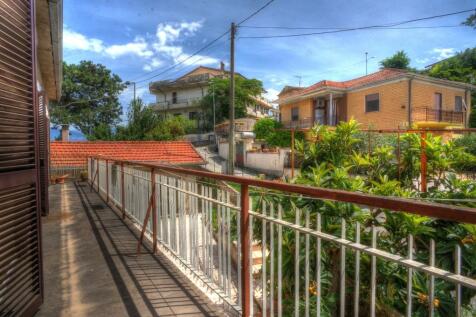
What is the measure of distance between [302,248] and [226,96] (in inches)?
1326

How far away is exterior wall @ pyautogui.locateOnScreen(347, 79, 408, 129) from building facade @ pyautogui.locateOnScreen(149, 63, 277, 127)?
18722 mm

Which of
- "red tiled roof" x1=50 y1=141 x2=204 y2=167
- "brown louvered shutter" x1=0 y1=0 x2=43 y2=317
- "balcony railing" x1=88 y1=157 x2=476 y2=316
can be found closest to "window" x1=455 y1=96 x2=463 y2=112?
"red tiled roof" x1=50 y1=141 x2=204 y2=167

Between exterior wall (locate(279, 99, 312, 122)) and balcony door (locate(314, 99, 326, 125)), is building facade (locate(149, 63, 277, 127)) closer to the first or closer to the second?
exterior wall (locate(279, 99, 312, 122))

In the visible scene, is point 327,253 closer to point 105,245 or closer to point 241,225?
point 241,225

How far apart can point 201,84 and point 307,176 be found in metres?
38.7

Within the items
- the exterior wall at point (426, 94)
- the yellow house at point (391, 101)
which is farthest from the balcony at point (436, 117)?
the exterior wall at point (426, 94)

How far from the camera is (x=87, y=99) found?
35.2 m

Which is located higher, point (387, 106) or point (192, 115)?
point (192, 115)

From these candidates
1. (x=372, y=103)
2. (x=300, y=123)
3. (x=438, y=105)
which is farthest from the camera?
(x=300, y=123)

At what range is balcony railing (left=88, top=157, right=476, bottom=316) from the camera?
139 cm

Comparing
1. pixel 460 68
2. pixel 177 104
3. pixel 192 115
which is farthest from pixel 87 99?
pixel 460 68

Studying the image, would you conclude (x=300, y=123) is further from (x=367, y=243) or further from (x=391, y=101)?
(x=367, y=243)

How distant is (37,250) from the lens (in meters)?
2.40

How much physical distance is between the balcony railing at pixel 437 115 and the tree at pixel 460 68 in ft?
17.1
